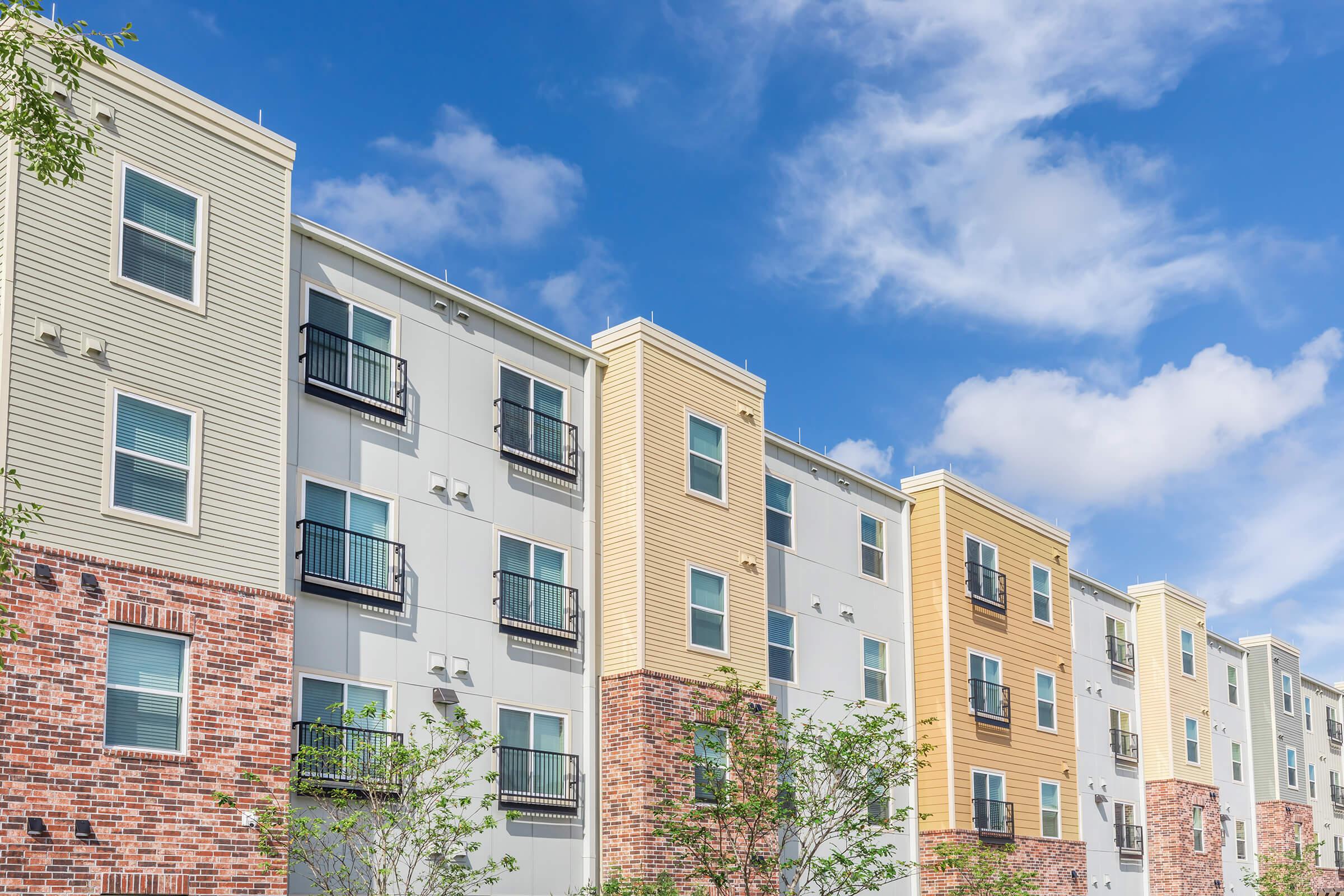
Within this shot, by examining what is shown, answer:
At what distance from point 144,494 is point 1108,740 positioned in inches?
1246

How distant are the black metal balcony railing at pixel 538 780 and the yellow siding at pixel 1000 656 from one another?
11776 millimetres

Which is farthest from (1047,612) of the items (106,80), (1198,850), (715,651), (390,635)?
(106,80)

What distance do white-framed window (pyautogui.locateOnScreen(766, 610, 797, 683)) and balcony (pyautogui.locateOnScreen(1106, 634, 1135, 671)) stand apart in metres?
17.4

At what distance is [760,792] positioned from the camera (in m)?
22.4

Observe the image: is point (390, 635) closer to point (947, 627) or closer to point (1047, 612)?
point (947, 627)

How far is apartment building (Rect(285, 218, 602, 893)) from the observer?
19953 millimetres

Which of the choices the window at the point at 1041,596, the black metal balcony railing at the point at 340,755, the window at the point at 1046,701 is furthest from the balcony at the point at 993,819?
the black metal balcony railing at the point at 340,755

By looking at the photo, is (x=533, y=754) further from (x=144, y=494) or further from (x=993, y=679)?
(x=993, y=679)

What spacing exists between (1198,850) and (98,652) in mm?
37329

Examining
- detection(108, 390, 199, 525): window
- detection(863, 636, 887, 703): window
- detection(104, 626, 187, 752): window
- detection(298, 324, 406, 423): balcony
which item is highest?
detection(298, 324, 406, 423): balcony

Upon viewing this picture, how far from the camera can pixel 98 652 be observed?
1605 cm

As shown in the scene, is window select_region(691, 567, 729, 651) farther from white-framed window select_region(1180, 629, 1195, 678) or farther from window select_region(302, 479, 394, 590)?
white-framed window select_region(1180, 629, 1195, 678)

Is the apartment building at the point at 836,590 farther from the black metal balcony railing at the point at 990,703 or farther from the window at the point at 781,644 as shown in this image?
the black metal balcony railing at the point at 990,703

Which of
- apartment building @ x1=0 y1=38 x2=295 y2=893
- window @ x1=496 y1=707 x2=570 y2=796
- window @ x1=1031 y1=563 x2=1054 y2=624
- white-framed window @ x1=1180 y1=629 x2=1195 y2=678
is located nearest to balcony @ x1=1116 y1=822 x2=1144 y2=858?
white-framed window @ x1=1180 y1=629 x2=1195 y2=678
